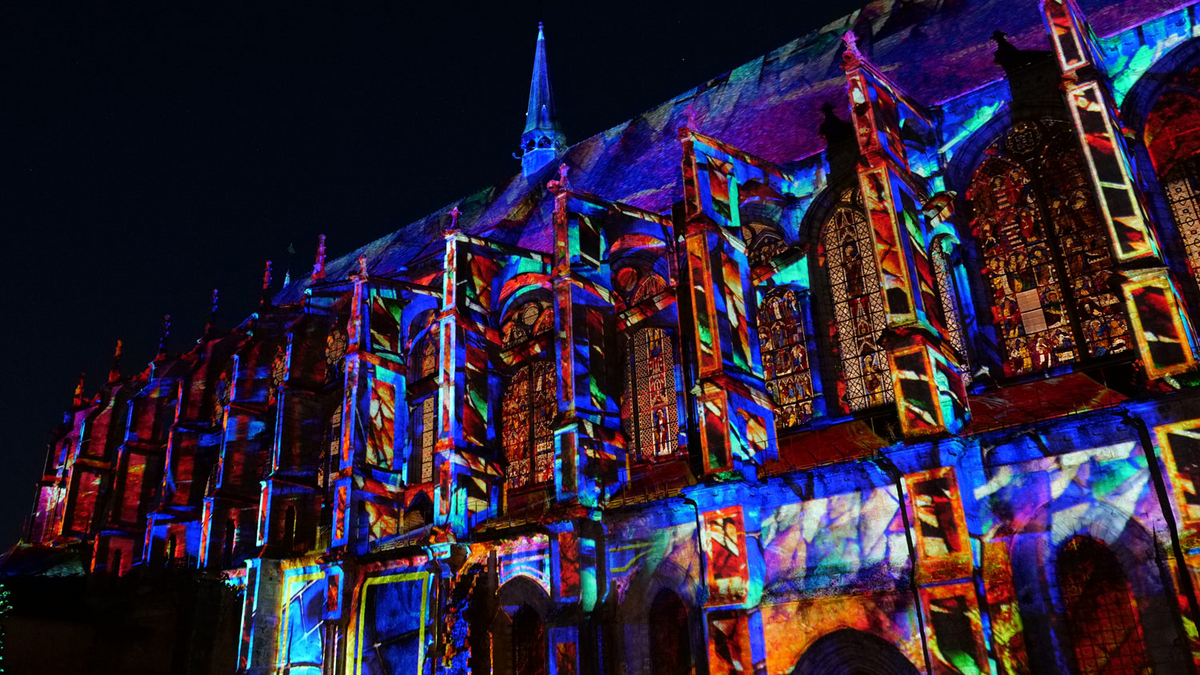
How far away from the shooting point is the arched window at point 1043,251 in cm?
1520

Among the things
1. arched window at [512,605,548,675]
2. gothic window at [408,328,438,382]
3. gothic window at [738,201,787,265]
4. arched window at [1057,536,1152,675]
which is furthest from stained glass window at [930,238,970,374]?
gothic window at [408,328,438,382]

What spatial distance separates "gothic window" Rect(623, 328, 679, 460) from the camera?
1978cm

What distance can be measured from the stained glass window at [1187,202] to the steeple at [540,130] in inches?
1014

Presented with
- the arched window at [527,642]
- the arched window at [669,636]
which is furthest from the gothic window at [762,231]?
the arched window at [527,642]

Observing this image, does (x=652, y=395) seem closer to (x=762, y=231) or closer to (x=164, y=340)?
(x=762, y=231)

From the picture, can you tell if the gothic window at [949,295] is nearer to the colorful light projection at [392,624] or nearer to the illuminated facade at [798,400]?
the illuminated facade at [798,400]

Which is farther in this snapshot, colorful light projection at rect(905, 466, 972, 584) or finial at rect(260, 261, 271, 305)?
finial at rect(260, 261, 271, 305)

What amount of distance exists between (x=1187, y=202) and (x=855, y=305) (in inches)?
225

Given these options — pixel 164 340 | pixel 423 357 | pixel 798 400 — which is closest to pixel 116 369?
pixel 164 340

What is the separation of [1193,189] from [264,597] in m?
21.6

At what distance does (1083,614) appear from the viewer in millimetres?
12766

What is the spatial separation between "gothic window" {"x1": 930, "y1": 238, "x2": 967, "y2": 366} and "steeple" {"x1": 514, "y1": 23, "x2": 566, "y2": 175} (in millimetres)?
23197

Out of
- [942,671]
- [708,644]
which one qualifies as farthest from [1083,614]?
[708,644]

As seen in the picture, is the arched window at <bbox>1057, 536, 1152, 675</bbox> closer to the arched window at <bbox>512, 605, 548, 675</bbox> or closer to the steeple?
the arched window at <bbox>512, 605, 548, 675</bbox>
